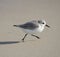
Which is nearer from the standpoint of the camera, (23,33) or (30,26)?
(30,26)

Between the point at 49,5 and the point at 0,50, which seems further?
the point at 49,5

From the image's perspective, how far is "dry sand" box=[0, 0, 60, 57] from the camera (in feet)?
18.6

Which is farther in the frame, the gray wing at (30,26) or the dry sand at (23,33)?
the gray wing at (30,26)

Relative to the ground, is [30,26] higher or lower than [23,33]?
higher

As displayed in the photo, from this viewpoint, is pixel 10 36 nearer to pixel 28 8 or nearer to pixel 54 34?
pixel 54 34

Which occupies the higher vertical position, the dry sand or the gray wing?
the gray wing

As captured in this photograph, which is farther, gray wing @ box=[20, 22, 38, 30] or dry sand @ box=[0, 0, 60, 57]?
gray wing @ box=[20, 22, 38, 30]

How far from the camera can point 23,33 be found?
21.5 ft

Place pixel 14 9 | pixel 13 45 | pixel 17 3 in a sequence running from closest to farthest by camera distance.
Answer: pixel 13 45 < pixel 14 9 < pixel 17 3

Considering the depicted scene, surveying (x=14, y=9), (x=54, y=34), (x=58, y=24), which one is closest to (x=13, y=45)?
(x=54, y=34)

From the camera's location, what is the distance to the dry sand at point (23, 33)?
5664 mm

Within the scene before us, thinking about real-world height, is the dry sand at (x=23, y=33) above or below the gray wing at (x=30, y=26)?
below

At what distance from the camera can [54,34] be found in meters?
6.64

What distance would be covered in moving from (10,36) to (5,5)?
2.51m
